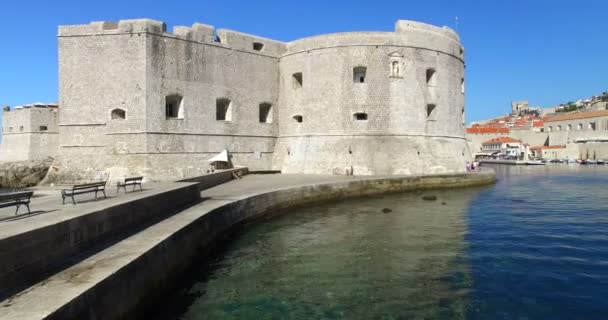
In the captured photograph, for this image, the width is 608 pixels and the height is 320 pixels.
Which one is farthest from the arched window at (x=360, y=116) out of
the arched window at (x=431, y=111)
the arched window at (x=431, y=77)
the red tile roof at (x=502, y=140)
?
the red tile roof at (x=502, y=140)

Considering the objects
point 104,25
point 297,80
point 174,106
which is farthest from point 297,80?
point 104,25

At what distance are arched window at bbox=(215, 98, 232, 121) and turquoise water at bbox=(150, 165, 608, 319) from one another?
804 cm

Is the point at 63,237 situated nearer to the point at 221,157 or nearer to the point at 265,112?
the point at 221,157

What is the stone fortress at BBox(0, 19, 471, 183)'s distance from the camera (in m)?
15.4

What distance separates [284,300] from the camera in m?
5.46

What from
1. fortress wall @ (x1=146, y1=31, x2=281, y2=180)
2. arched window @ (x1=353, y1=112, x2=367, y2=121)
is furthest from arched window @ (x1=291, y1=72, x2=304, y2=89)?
arched window @ (x1=353, y1=112, x2=367, y2=121)

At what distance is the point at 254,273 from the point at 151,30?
40.0 ft

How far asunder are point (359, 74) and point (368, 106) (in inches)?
74.6

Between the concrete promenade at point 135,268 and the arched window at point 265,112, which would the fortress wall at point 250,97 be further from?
the concrete promenade at point 135,268

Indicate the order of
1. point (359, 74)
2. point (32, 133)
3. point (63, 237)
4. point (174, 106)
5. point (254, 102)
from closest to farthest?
point (63, 237), point (174, 106), point (254, 102), point (359, 74), point (32, 133)

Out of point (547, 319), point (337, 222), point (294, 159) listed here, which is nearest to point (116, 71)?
point (294, 159)

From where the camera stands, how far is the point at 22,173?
19.9 m

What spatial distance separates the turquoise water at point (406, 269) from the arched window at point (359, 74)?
901 centimetres

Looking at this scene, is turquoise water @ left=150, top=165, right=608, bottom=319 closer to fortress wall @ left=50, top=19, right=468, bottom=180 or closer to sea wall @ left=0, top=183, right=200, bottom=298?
sea wall @ left=0, top=183, right=200, bottom=298
